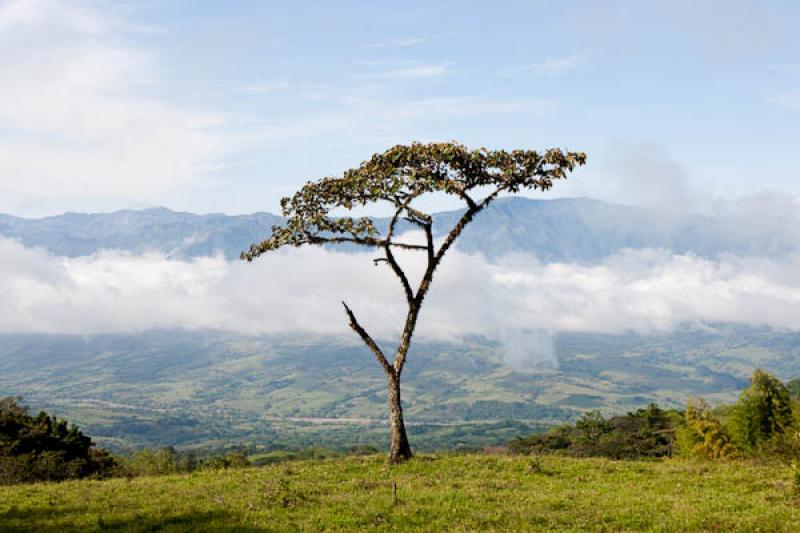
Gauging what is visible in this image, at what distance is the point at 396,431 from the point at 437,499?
33.4ft

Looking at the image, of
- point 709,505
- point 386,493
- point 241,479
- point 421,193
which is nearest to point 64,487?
point 241,479

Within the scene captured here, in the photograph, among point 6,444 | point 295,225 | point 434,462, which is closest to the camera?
point 434,462

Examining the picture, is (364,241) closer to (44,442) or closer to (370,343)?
(370,343)

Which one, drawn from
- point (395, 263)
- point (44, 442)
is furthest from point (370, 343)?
point (44, 442)

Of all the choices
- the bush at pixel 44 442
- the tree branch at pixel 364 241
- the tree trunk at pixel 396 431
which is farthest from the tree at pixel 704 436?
the bush at pixel 44 442

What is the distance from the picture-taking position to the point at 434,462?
112 feet

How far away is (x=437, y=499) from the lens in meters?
25.0

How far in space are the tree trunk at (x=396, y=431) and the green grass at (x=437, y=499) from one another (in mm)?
960

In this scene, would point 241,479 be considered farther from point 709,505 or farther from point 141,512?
point 709,505

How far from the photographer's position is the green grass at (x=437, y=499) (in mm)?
21641

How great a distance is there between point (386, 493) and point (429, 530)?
6357 millimetres

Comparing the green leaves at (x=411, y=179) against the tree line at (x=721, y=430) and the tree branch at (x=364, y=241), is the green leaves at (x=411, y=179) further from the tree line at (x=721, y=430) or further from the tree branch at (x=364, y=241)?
the tree line at (x=721, y=430)

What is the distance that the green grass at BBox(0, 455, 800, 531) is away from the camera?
71.0 ft

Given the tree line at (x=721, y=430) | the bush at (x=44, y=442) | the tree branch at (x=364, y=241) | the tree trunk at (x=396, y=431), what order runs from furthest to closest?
the tree line at (x=721, y=430)
the bush at (x=44, y=442)
the tree branch at (x=364, y=241)
the tree trunk at (x=396, y=431)
